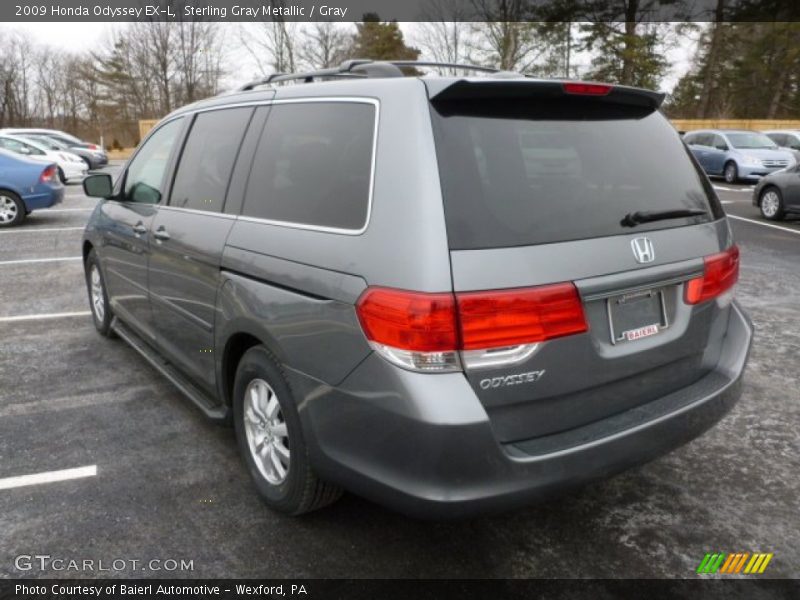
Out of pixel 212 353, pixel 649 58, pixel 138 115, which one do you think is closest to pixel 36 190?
pixel 212 353

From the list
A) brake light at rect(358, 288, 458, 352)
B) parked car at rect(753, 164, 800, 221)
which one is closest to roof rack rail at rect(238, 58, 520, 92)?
brake light at rect(358, 288, 458, 352)

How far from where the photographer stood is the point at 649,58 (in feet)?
98.9

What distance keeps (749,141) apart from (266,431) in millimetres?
20460

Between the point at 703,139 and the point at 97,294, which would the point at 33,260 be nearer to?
the point at 97,294

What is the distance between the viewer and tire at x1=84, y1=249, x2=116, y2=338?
5.01 meters

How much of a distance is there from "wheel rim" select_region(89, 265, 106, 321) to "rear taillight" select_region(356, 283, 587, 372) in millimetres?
3739

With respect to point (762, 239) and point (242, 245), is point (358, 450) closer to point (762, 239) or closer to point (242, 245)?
point (242, 245)

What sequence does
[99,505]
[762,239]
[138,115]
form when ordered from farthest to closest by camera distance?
[138,115] < [762,239] < [99,505]

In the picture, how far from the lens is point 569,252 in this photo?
7.12 ft

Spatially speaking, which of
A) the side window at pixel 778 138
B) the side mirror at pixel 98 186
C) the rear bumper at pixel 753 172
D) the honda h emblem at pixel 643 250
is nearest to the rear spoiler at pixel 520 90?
the honda h emblem at pixel 643 250

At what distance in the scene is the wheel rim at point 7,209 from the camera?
1155cm

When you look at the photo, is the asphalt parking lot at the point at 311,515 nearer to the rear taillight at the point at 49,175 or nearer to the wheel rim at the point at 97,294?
the wheel rim at the point at 97,294

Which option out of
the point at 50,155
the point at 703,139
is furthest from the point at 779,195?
the point at 50,155

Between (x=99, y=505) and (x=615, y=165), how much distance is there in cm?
268
